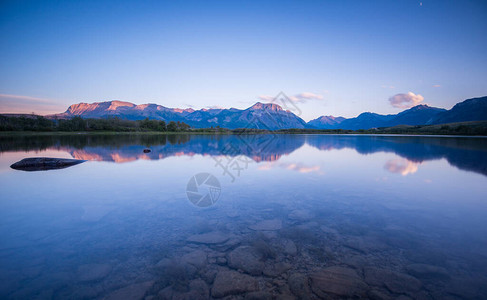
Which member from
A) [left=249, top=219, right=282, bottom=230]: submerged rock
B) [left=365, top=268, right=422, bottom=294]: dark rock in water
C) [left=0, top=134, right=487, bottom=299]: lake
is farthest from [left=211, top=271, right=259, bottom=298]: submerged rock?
[left=365, top=268, right=422, bottom=294]: dark rock in water

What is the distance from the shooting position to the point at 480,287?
3.98 metres

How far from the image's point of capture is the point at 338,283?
4086 mm

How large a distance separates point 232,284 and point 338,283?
217cm

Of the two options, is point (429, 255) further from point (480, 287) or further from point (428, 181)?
point (428, 181)

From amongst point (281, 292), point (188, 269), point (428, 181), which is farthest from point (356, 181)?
point (188, 269)

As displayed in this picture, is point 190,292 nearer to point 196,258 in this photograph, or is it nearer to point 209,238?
point 196,258

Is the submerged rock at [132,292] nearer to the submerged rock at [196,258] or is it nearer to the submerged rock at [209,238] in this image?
the submerged rock at [196,258]

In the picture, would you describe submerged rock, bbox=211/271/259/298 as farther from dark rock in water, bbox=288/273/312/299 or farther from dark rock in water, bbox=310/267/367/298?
dark rock in water, bbox=310/267/367/298

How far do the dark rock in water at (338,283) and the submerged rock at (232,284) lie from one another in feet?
4.08

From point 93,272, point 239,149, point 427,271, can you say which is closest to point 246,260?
point 93,272

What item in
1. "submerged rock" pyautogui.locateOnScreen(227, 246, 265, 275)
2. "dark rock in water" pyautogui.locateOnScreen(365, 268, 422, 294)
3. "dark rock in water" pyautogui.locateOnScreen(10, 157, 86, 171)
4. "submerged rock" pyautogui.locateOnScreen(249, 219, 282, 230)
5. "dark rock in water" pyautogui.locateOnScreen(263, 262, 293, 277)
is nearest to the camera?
"dark rock in water" pyautogui.locateOnScreen(365, 268, 422, 294)

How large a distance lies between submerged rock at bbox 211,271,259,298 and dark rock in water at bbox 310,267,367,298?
4.08 feet

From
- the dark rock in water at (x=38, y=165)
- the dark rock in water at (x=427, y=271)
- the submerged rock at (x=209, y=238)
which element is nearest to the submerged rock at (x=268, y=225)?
the submerged rock at (x=209, y=238)

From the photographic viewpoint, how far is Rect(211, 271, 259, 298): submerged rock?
3.87 meters
